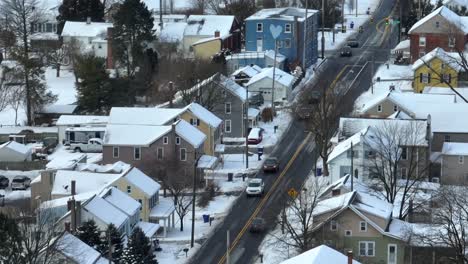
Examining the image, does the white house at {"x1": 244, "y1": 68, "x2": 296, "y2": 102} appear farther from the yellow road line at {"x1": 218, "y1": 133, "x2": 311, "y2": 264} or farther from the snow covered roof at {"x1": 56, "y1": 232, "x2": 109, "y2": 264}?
the snow covered roof at {"x1": 56, "y1": 232, "x2": 109, "y2": 264}

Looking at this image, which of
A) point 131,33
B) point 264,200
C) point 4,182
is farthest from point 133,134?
point 131,33

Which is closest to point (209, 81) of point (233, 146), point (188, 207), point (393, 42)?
point (233, 146)

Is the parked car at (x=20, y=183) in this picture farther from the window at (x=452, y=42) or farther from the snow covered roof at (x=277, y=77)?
the window at (x=452, y=42)

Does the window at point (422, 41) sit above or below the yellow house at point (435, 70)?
above

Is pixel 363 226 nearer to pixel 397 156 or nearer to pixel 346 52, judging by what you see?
pixel 397 156

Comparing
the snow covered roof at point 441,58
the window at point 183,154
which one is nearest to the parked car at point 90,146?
the window at point 183,154

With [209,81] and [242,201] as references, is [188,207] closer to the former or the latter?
[242,201]
